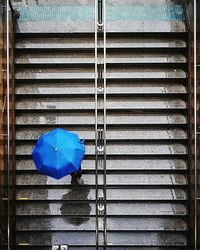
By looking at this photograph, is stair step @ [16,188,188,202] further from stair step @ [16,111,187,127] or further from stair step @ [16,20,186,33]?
stair step @ [16,20,186,33]

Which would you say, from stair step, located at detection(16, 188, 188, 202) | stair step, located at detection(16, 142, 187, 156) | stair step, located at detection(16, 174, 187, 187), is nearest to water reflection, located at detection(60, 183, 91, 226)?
stair step, located at detection(16, 188, 188, 202)

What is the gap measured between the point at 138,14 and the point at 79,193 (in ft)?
12.6

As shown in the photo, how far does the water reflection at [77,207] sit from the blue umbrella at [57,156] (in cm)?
110

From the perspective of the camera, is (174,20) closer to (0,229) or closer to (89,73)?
(89,73)

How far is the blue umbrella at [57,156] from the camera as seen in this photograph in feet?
22.6

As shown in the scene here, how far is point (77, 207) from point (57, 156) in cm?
152

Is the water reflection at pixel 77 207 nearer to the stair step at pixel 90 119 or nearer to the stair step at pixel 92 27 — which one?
the stair step at pixel 90 119

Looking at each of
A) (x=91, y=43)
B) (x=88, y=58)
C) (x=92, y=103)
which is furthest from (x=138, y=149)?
(x=91, y=43)

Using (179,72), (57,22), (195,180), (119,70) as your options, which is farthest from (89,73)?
(195,180)

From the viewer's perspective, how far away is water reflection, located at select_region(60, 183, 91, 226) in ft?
25.9

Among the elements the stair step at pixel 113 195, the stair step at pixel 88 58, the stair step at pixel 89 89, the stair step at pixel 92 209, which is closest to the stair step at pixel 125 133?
the stair step at pixel 89 89

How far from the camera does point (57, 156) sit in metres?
6.90

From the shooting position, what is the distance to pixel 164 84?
323 inches

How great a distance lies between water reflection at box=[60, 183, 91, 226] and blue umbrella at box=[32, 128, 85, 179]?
43.4 inches
